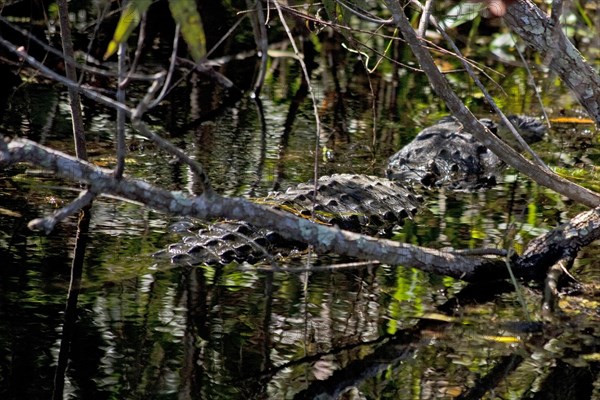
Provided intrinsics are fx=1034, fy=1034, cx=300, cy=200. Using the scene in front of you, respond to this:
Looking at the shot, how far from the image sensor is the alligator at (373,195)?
4844 millimetres

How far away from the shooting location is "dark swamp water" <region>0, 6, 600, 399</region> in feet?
11.7

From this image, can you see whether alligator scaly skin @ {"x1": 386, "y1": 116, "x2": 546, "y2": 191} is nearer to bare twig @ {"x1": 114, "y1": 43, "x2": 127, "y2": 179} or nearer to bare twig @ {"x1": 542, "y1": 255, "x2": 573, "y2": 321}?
bare twig @ {"x1": 542, "y1": 255, "x2": 573, "y2": 321}

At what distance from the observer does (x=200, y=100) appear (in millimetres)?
7797

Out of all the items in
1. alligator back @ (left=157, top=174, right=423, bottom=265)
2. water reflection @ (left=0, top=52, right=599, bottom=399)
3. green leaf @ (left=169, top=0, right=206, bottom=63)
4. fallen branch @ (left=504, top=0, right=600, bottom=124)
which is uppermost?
fallen branch @ (left=504, top=0, right=600, bottom=124)

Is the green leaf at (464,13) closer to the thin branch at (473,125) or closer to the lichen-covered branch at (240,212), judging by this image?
the thin branch at (473,125)

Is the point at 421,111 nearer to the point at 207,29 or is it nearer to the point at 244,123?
the point at 244,123

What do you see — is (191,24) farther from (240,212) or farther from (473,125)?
(473,125)

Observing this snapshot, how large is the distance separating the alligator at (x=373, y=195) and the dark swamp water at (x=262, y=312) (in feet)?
0.40

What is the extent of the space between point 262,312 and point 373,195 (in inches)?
69.6

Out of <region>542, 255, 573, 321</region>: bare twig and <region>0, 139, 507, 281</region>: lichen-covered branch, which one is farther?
<region>542, 255, 573, 321</region>: bare twig

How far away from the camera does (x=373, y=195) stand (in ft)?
18.8

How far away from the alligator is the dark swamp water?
12 cm

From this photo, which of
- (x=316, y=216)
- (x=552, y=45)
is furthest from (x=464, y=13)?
(x=316, y=216)

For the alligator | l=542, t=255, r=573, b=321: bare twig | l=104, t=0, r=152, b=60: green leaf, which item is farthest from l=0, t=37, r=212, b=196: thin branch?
l=542, t=255, r=573, b=321: bare twig
